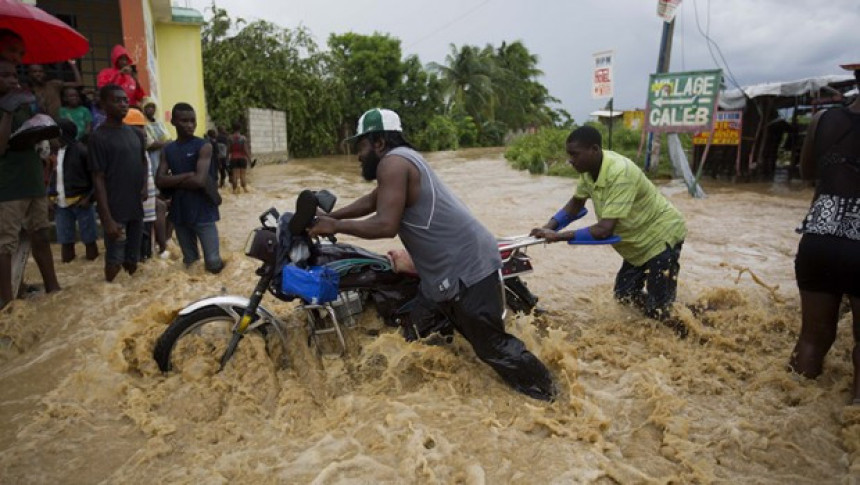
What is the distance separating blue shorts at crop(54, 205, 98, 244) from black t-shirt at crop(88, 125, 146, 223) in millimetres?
1223

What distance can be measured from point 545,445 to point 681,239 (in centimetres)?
205

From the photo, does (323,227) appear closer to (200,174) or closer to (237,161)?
(200,174)

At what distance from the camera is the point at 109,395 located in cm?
344

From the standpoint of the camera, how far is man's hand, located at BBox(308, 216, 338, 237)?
3027mm

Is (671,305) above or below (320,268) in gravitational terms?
below

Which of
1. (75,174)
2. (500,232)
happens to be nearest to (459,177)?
(500,232)

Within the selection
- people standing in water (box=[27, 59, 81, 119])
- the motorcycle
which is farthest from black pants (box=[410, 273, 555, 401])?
people standing in water (box=[27, 59, 81, 119])

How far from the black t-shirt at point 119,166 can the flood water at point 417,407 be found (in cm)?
80

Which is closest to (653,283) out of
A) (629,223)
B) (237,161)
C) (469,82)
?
(629,223)

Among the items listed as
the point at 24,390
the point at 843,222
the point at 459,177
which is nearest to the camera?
the point at 843,222

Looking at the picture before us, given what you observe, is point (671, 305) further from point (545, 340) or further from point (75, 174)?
point (75, 174)

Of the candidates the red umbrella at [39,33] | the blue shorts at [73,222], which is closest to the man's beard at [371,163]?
the red umbrella at [39,33]

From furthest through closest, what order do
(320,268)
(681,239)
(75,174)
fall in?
(75,174), (681,239), (320,268)

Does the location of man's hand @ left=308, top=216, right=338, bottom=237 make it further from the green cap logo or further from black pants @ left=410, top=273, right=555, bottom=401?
black pants @ left=410, top=273, right=555, bottom=401
